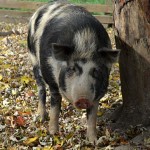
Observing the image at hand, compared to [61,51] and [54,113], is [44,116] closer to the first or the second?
[54,113]

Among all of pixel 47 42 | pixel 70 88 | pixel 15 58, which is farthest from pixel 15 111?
pixel 15 58

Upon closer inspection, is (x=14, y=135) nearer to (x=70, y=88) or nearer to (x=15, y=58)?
(x=70, y=88)

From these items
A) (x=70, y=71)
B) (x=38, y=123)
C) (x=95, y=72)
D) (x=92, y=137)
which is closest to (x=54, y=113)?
(x=38, y=123)

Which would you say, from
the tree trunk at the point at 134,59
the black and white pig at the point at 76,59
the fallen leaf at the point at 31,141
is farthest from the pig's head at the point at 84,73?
the fallen leaf at the point at 31,141

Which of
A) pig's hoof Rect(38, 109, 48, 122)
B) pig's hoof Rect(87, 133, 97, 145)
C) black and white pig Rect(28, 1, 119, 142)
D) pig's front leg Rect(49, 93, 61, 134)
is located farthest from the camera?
pig's hoof Rect(38, 109, 48, 122)

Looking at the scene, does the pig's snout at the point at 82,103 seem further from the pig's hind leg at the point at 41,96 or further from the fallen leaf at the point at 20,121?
the pig's hind leg at the point at 41,96

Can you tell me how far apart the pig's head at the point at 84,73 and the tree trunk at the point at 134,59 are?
361 millimetres

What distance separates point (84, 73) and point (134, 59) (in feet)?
2.37

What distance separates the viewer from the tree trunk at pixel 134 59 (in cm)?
433

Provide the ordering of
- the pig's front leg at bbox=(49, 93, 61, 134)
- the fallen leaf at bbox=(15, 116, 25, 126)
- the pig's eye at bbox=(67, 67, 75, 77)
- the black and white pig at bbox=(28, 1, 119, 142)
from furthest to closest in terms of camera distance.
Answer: the fallen leaf at bbox=(15, 116, 25, 126) < the pig's front leg at bbox=(49, 93, 61, 134) < the pig's eye at bbox=(67, 67, 75, 77) < the black and white pig at bbox=(28, 1, 119, 142)

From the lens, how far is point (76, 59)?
164 inches

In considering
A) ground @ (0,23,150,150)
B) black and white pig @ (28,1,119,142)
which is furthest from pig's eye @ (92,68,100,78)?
ground @ (0,23,150,150)

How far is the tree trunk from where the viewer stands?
171 inches

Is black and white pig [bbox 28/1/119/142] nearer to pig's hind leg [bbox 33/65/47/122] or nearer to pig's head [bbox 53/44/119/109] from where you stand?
pig's head [bbox 53/44/119/109]
